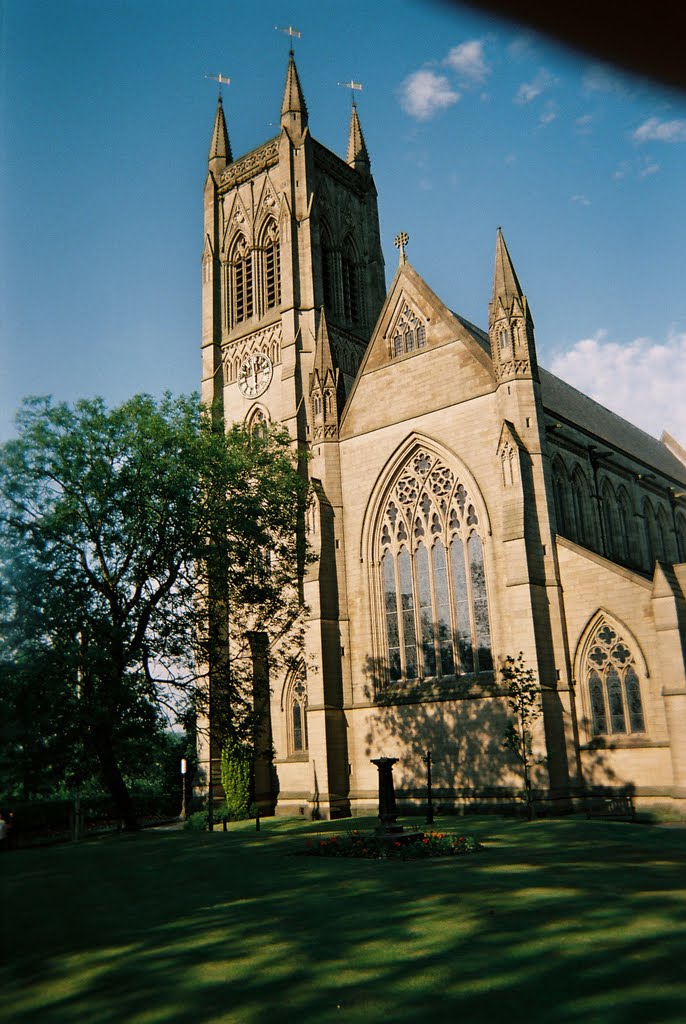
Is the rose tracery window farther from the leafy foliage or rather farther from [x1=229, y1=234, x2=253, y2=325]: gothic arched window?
[x1=229, y1=234, x2=253, y2=325]: gothic arched window

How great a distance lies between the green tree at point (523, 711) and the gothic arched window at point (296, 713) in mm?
11149

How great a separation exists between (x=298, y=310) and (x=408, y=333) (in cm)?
1072

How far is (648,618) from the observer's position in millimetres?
26859

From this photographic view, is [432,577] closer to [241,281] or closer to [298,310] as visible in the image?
[298,310]

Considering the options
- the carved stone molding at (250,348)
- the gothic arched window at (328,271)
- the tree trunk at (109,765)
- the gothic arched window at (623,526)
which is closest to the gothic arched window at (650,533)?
the gothic arched window at (623,526)

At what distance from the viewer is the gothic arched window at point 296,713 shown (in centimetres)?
3578

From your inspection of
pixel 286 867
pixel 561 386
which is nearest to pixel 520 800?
pixel 286 867

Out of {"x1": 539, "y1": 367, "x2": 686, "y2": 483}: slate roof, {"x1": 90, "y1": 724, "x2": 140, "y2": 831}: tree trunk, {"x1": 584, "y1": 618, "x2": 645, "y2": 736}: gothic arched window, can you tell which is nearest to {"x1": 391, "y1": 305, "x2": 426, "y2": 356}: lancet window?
{"x1": 539, "y1": 367, "x2": 686, "y2": 483}: slate roof

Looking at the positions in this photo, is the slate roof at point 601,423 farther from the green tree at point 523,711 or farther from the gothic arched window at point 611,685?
the green tree at point 523,711

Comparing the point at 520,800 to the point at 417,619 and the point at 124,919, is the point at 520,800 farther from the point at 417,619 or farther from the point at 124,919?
the point at 124,919

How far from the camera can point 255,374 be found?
145 ft

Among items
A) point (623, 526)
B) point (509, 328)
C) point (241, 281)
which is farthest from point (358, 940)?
point (241, 281)

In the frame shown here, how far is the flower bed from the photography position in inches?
723

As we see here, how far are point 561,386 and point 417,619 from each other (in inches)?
797
